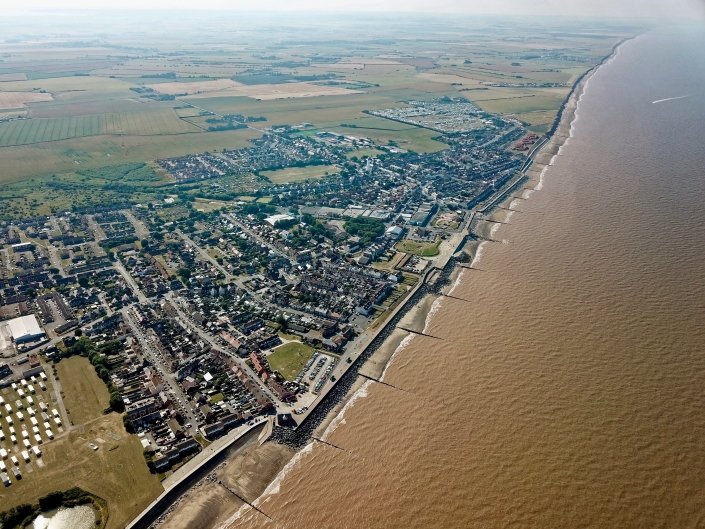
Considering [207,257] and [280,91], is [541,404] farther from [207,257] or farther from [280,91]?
[280,91]

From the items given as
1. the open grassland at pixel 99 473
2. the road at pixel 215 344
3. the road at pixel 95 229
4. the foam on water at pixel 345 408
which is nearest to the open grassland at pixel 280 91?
the road at pixel 95 229

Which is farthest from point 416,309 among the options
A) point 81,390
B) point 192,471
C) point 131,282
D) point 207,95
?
point 207,95

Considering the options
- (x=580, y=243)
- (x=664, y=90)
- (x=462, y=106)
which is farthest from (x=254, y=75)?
(x=580, y=243)

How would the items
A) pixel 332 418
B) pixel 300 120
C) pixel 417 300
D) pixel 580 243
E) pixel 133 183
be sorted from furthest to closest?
pixel 300 120 → pixel 133 183 → pixel 580 243 → pixel 417 300 → pixel 332 418

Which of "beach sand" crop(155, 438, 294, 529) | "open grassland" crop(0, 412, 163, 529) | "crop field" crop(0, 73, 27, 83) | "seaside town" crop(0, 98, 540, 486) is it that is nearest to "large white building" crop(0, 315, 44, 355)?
"seaside town" crop(0, 98, 540, 486)

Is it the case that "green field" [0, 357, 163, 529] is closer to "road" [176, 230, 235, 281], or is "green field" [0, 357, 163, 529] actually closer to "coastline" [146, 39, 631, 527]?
"coastline" [146, 39, 631, 527]

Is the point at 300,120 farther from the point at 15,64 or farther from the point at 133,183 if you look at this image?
the point at 15,64
